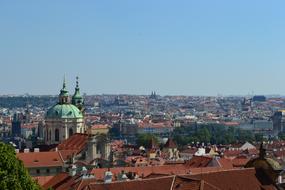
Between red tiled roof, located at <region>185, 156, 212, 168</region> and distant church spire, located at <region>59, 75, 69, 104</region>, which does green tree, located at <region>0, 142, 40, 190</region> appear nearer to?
red tiled roof, located at <region>185, 156, 212, 168</region>

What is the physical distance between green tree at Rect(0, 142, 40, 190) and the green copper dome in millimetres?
59960

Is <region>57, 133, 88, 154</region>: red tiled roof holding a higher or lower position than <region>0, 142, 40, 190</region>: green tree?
lower

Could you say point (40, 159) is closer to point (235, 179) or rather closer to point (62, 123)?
point (62, 123)

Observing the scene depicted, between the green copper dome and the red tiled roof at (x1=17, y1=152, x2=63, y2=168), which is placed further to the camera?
the green copper dome

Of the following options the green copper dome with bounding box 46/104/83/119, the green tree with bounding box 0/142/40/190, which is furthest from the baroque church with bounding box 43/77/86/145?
the green tree with bounding box 0/142/40/190

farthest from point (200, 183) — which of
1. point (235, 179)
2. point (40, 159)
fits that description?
point (40, 159)

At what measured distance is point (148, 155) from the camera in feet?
298

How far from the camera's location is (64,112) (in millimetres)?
88438

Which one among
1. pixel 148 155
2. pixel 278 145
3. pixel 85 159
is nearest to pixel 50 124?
pixel 148 155

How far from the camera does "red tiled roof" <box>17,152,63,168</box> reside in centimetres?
6431

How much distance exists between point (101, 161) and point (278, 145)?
45.7 m

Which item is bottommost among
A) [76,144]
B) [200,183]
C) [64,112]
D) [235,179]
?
[76,144]

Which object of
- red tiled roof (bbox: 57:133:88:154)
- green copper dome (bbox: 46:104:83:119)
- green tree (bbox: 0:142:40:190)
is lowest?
red tiled roof (bbox: 57:133:88:154)

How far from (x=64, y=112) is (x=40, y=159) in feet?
77.3
